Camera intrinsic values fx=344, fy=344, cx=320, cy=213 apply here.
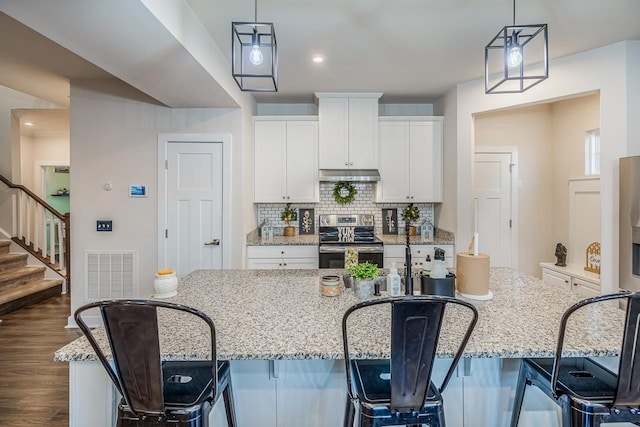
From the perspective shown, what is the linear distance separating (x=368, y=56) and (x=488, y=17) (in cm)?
99

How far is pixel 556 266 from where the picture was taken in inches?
163

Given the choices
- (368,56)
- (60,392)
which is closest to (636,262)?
(368,56)

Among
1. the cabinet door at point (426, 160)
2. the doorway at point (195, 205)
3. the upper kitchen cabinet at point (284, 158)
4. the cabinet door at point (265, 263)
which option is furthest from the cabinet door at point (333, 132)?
the cabinet door at point (265, 263)

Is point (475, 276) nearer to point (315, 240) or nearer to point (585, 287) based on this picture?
point (315, 240)

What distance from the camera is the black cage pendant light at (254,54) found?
1729 mm

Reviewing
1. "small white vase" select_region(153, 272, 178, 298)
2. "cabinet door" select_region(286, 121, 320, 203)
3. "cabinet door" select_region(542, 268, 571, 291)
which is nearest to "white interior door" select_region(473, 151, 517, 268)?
"cabinet door" select_region(542, 268, 571, 291)

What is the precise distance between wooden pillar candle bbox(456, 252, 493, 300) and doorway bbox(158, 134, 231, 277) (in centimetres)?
254

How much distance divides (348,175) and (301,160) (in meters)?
0.61

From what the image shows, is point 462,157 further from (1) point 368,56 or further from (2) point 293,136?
(2) point 293,136

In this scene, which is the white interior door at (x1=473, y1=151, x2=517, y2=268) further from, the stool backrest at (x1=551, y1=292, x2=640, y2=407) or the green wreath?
the stool backrest at (x1=551, y1=292, x2=640, y2=407)

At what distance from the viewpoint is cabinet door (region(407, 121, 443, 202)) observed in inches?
169

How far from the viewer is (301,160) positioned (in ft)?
13.9

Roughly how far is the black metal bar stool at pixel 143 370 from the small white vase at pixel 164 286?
658 mm

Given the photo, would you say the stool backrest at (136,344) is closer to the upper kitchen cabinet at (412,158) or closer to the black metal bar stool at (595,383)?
the black metal bar stool at (595,383)
